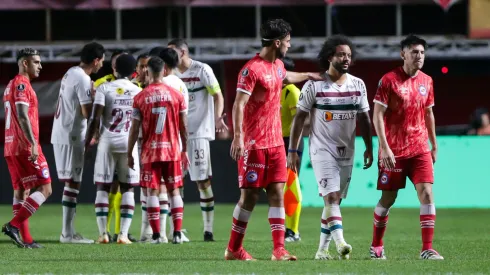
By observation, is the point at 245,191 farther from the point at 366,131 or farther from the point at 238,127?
the point at 366,131

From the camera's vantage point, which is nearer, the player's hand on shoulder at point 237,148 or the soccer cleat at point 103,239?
the player's hand on shoulder at point 237,148

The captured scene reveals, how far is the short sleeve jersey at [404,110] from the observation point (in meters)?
11.2

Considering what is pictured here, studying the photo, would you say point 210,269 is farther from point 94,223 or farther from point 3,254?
point 94,223

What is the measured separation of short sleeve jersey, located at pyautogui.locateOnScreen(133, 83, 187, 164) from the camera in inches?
502

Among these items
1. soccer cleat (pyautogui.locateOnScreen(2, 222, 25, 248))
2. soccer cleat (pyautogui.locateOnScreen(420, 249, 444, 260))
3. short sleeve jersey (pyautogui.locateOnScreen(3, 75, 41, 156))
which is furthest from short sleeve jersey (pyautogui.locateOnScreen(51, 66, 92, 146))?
soccer cleat (pyautogui.locateOnScreen(420, 249, 444, 260))

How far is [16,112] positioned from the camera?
1305 cm

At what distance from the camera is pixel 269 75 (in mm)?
10664

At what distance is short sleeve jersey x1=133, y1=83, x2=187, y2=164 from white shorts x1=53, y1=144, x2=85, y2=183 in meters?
1.23

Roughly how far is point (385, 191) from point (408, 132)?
0.60m

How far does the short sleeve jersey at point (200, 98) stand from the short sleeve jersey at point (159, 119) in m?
1.18

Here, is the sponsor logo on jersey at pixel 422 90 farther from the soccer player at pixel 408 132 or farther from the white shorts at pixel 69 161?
the white shorts at pixel 69 161

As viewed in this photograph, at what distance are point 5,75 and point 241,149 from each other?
16.4 m

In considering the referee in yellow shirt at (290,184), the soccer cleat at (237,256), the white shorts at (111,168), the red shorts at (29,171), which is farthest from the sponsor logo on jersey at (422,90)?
the red shorts at (29,171)

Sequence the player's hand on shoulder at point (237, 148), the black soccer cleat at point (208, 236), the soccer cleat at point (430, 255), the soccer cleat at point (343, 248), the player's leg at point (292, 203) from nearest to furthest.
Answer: the player's hand on shoulder at point (237, 148) → the soccer cleat at point (343, 248) → the soccer cleat at point (430, 255) → the player's leg at point (292, 203) → the black soccer cleat at point (208, 236)
